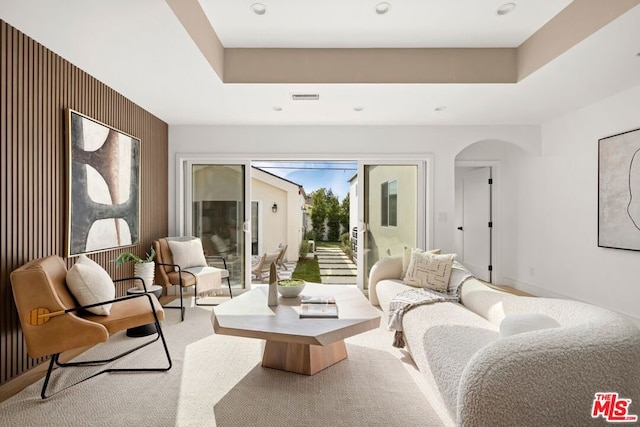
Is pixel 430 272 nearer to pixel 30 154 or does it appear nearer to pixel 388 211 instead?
pixel 388 211

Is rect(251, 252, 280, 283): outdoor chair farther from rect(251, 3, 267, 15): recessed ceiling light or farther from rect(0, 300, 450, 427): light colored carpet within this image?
rect(251, 3, 267, 15): recessed ceiling light

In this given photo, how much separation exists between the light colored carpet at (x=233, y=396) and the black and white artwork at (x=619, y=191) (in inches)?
110

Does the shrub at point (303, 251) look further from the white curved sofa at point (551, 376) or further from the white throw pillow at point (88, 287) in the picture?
the white curved sofa at point (551, 376)

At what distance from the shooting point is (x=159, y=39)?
2.48 metres

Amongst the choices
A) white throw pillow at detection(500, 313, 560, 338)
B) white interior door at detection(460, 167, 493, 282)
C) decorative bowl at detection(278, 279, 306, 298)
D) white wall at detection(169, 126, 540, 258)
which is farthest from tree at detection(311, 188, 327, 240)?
white throw pillow at detection(500, 313, 560, 338)

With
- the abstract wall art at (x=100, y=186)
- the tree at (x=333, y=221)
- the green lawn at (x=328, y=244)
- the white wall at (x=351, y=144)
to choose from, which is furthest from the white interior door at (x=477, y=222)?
the tree at (x=333, y=221)

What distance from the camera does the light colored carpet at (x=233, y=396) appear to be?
1.95 m

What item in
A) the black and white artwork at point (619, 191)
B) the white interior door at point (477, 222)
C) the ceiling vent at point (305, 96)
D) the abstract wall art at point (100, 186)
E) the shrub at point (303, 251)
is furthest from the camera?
the shrub at point (303, 251)

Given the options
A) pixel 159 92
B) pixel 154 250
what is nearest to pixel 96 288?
pixel 154 250

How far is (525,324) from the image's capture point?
5.53ft

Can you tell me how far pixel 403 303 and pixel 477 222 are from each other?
3758 mm

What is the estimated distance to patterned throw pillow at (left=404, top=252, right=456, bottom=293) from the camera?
11.5 ft

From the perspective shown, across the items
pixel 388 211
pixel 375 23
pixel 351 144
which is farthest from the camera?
pixel 388 211

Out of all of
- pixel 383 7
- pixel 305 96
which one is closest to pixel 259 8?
pixel 383 7
